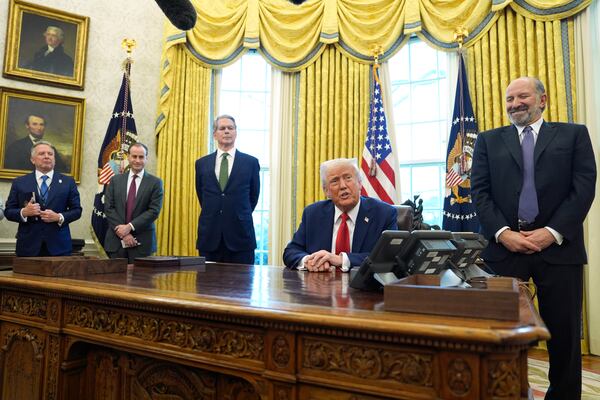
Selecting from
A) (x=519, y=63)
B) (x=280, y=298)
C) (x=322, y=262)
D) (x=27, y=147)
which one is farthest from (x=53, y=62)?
(x=280, y=298)

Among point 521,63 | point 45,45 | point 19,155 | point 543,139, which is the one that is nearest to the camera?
point 543,139

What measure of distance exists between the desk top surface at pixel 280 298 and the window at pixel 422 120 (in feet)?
11.1

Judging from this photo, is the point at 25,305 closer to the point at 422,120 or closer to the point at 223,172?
the point at 223,172

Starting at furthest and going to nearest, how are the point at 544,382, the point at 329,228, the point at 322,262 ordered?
the point at 544,382
the point at 329,228
the point at 322,262

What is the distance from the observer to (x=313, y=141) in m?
5.47

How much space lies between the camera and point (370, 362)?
1.04 m

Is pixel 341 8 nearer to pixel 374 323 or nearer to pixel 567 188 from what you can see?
pixel 567 188

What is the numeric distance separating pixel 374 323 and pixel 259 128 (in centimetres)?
528

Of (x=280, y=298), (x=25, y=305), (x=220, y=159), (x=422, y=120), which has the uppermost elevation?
(x=422, y=120)

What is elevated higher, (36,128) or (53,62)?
(53,62)

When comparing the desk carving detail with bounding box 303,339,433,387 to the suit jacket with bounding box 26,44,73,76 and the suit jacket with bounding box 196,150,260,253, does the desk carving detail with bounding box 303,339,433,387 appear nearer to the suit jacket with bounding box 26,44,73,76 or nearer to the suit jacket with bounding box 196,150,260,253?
the suit jacket with bounding box 196,150,260,253

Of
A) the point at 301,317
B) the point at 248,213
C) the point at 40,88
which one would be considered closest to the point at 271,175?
the point at 248,213

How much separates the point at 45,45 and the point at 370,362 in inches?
235

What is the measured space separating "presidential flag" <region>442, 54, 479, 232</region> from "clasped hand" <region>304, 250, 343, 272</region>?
262 centimetres
